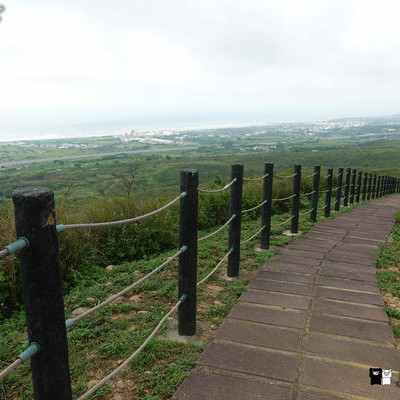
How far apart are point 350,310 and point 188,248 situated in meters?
1.49

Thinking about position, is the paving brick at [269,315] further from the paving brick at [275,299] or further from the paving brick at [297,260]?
the paving brick at [297,260]

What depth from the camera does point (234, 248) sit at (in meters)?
3.60

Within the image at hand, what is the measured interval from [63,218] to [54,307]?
3.25 m

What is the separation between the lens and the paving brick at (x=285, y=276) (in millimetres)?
3547

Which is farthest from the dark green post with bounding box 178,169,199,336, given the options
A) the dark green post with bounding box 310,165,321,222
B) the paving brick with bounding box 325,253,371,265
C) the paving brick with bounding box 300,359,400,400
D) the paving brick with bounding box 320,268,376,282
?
the dark green post with bounding box 310,165,321,222

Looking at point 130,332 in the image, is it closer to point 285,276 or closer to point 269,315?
point 269,315

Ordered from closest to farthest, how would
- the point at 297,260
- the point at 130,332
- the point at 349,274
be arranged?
1. the point at 130,332
2. the point at 349,274
3. the point at 297,260

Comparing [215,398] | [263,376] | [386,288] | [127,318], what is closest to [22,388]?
[127,318]

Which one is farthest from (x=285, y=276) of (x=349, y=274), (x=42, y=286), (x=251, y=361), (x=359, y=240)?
(x=42, y=286)

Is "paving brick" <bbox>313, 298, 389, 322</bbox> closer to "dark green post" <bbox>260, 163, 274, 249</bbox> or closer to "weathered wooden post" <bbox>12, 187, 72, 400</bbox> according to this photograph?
"dark green post" <bbox>260, 163, 274, 249</bbox>

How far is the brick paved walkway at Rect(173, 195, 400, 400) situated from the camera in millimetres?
1956

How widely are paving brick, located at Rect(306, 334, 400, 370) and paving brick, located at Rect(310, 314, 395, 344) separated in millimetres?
104

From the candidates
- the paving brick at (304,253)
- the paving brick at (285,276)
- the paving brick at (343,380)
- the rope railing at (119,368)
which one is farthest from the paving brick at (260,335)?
the paving brick at (304,253)

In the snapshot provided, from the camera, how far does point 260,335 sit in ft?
8.20
